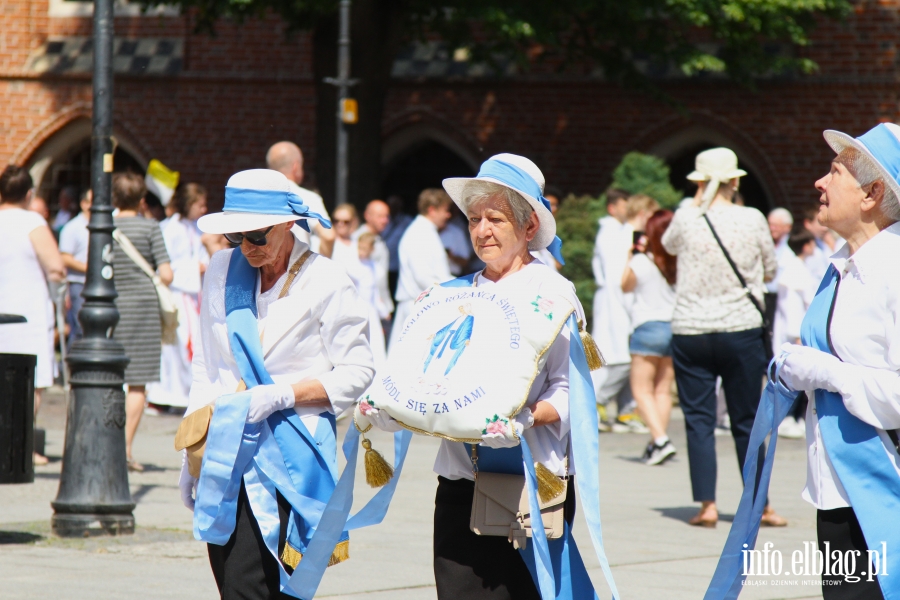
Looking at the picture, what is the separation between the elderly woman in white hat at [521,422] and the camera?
373 cm

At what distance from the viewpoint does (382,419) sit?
3.64 metres

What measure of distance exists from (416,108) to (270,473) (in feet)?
55.0

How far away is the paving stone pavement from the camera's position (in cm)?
587

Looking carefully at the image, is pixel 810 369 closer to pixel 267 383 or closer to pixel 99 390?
pixel 267 383

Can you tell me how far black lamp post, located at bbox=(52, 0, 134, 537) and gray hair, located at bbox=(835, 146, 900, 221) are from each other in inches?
177

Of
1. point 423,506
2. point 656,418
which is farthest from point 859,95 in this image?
point 423,506

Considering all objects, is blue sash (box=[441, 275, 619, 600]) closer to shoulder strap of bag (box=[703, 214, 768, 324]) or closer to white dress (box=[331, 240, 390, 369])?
shoulder strap of bag (box=[703, 214, 768, 324])

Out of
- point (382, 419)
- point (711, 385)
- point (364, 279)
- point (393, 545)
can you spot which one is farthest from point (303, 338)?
point (364, 279)

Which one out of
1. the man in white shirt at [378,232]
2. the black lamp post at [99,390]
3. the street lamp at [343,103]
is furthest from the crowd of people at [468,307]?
the street lamp at [343,103]

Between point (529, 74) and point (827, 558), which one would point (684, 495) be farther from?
point (529, 74)

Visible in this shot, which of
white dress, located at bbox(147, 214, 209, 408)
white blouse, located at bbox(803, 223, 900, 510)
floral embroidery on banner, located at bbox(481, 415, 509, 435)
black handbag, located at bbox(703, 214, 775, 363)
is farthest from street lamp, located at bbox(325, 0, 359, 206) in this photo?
floral embroidery on banner, located at bbox(481, 415, 509, 435)

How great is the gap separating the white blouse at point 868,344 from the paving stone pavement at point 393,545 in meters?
2.16

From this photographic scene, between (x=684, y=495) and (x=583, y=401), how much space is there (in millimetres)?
5194

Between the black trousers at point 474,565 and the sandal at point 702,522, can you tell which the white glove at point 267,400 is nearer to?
the black trousers at point 474,565
